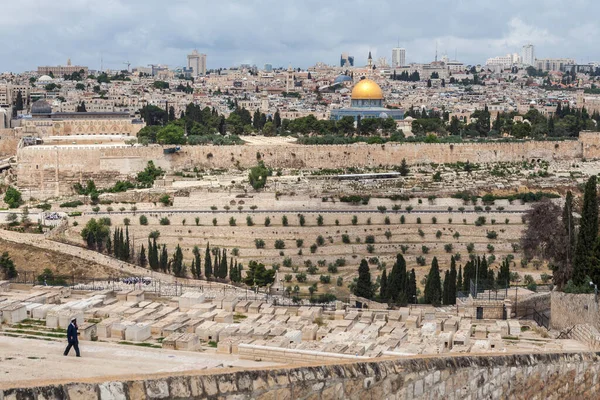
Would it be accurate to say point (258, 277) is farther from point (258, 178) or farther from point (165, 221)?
point (258, 178)

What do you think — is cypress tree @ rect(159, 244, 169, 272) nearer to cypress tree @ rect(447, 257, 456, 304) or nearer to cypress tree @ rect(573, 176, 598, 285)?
cypress tree @ rect(447, 257, 456, 304)

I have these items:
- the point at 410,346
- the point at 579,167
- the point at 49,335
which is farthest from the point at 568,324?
the point at 579,167

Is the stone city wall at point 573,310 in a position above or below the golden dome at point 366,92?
below

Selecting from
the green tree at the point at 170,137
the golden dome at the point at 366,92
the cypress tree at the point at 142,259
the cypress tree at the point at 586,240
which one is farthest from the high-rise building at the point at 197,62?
the cypress tree at the point at 586,240

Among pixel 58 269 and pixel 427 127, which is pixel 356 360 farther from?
pixel 427 127

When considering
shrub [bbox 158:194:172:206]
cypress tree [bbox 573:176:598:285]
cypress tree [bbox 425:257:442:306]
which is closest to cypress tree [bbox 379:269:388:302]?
cypress tree [bbox 425:257:442:306]

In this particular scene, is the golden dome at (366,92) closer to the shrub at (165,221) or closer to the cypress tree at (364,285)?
the shrub at (165,221)
